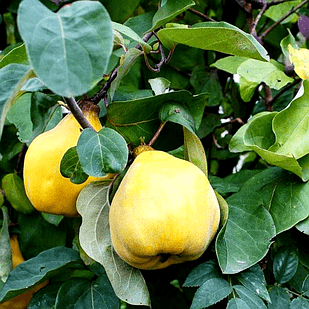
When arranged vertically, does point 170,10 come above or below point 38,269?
above

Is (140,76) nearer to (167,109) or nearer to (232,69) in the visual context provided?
(232,69)

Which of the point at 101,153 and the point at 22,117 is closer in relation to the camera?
the point at 101,153

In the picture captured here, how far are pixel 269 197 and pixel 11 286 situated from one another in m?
0.41

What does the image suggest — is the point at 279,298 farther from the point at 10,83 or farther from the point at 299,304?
the point at 10,83

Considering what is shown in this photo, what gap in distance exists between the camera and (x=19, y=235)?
1.05 metres

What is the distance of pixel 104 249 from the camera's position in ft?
2.25

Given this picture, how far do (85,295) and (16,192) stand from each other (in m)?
0.29

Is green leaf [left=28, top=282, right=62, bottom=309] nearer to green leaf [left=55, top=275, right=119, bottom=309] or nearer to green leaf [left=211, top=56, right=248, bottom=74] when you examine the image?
green leaf [left=55, top=275, right=119, bottom=309]

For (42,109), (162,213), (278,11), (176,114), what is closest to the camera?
(162,213)

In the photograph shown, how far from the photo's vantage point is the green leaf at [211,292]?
677 millimetres

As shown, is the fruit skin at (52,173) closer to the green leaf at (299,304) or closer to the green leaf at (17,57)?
the green leaf at (17,57)

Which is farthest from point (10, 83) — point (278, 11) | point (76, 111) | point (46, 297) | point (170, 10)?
point (278, 11)

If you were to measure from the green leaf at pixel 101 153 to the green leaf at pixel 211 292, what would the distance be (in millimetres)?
199

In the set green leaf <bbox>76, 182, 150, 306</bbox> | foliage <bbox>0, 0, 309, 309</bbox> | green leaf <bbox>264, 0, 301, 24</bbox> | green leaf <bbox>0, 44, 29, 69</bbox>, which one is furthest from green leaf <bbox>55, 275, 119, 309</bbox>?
green leaf <bbox>264, 0, 301, 24</bbox>
